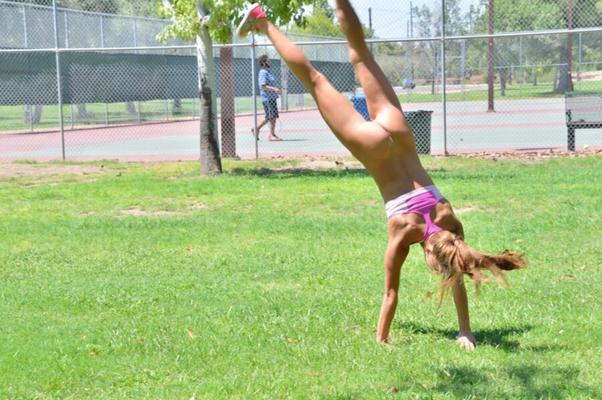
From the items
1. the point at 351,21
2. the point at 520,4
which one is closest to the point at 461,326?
the point at 351,21

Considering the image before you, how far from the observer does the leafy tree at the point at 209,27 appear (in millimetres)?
13992

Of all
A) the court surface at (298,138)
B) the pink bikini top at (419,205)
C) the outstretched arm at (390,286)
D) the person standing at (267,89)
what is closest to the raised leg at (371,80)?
the pink bikini top at (419,205)

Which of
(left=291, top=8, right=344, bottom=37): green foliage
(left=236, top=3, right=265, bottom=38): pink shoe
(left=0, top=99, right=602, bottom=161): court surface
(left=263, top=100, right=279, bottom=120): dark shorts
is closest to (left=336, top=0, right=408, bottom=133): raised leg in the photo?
(left=236, top=3, right=265, bottom=38): pink shoe

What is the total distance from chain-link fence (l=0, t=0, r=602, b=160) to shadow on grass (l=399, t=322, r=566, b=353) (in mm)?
10866

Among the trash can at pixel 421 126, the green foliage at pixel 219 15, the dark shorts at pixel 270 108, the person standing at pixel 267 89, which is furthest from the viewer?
the dark shorts at pixel 270 108

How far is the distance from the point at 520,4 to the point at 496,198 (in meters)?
13.2

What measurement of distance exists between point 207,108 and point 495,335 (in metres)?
9.81

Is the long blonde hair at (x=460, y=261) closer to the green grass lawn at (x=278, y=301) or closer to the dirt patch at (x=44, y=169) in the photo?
the green grass lawn at (x=278, y=301)

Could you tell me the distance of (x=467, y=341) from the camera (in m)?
5.83

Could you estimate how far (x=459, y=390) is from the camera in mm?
4965

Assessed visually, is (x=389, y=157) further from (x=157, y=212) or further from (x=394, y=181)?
(x=157, y=212)

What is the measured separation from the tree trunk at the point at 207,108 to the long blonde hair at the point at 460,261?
32.8 ft

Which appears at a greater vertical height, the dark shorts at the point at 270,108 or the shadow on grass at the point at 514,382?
the dark shorts at the point at 270,108

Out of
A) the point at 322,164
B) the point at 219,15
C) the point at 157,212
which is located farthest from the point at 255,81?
the point at 157,212
